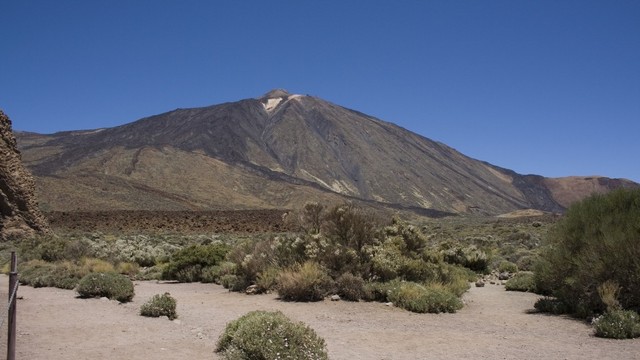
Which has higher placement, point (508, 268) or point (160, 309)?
point (508, 268)

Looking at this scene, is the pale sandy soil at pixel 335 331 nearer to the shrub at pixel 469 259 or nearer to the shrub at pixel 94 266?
the shrub at pixel 94 266

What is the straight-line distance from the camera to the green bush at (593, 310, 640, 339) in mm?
9102

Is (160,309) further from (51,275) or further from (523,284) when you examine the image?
(523,284)

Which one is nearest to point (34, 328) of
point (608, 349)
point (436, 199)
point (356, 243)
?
point (356, 243)

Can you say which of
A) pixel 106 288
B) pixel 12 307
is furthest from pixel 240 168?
pixel 12 307

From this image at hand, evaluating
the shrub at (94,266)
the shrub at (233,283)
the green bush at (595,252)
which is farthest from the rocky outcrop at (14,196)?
the green bush at (595,252)

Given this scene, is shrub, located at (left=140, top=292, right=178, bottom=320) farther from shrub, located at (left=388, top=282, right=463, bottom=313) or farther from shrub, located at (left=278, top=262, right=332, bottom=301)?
shrub, located at (left=388, top=282, right=463, bottom=313)

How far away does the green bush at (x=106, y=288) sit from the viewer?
12.9m

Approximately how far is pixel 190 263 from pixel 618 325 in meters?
13.7

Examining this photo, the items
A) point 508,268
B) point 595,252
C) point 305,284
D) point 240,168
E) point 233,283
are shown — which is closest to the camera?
point 595,252

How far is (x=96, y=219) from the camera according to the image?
44.4m

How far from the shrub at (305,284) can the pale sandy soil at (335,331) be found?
390 mm

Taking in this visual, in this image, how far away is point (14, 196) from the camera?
2548 cm

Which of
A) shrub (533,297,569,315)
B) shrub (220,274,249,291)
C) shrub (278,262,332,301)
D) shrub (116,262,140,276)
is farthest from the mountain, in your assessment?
shrub (533,297,569,315)
